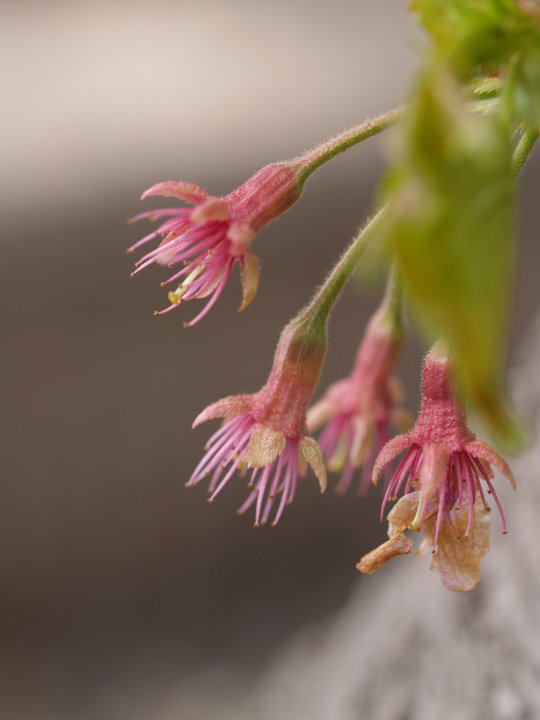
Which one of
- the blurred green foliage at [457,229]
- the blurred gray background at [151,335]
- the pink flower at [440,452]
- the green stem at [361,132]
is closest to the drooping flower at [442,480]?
the pink flower at [440,452]

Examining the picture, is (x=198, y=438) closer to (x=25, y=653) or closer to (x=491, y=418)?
(x=25, y=653)

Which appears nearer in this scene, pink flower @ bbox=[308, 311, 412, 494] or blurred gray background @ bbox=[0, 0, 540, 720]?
pink flower @ bbox=[308, 311, 412, 494]

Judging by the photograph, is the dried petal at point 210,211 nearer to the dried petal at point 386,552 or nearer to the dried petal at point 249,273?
the dried petal at point 249,273

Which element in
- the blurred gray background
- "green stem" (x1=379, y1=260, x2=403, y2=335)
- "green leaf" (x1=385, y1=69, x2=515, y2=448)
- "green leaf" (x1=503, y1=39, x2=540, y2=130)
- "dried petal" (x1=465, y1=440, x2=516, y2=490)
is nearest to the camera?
"green leaf" (x1=385, y1=69, x2=515, y2=448)

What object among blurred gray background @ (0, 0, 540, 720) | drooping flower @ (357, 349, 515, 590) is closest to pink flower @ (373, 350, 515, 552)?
drooping flower @ (357, 349, 515, 590)

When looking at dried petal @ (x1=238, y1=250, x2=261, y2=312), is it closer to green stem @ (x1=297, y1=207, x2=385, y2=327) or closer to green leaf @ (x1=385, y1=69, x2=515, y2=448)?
green stem @ (x1=297, y1=207, x2=385, y2=327)

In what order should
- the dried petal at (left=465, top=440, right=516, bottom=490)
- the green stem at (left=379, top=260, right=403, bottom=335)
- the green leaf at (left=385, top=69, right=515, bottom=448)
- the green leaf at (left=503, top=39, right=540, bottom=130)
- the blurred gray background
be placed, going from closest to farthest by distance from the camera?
the green leaf at (left=385, top=69, right=515, bottom=448) → the green leaf at (left=503, top=39, right=540, bottom=130) → the dried petal at (left=465, top=440, right=516, bottom=490) → the green stem at (left=379, top=260, right=403, bottom=335) → the blurred gray background

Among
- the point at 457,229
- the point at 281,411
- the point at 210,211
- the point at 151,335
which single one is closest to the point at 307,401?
the point at 281,411

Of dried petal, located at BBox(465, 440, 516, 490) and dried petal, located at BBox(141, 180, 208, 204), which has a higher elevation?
dried petal, located at BBox(141, 180, 208, 204)

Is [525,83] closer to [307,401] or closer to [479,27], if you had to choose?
[479,27]
